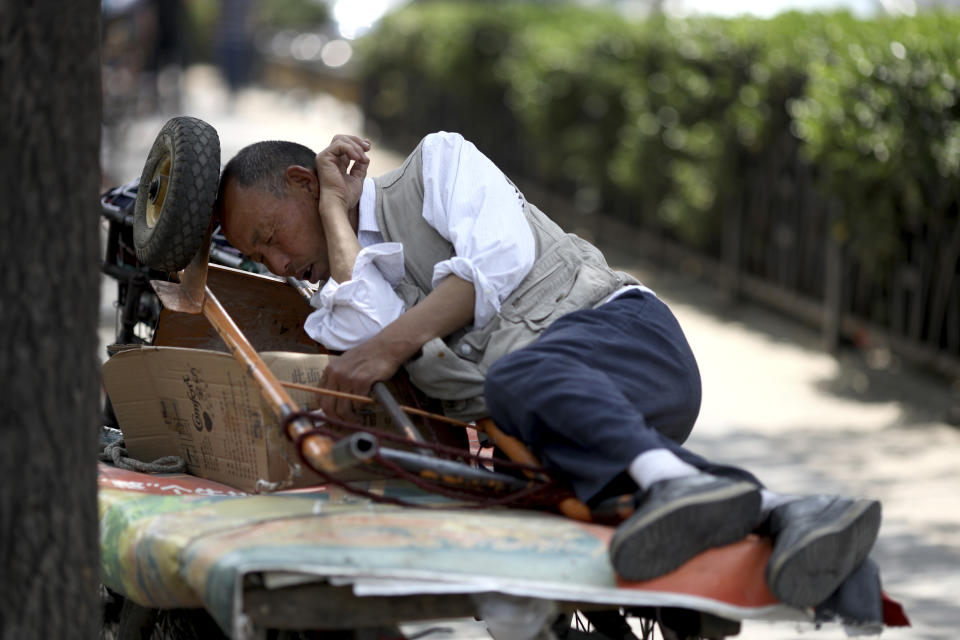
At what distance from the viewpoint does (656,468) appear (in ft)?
8.23

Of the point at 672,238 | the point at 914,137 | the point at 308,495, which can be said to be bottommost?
the point at 672,238

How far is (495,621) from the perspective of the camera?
7.80 ft

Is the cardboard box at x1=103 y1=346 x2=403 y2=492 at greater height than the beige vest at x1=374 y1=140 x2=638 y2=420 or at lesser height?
lesser

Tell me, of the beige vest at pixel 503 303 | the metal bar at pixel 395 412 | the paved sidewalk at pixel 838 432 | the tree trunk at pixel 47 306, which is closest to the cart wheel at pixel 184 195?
the beige vest at pixel 503 303

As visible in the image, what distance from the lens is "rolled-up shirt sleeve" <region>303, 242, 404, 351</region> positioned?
301 centimetres

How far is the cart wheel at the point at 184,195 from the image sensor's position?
299 centimetres

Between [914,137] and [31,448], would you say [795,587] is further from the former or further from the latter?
[914,137]

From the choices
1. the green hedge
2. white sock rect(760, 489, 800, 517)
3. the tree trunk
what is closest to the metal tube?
the tree trunk

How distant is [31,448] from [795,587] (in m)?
1.37

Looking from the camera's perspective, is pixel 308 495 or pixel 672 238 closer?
pixel 308 495

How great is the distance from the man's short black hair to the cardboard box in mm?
422

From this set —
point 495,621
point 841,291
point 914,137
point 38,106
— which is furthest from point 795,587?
point 841,291

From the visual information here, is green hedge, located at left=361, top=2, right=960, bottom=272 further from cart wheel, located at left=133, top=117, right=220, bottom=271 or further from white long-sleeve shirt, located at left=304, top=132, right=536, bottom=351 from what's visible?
cart wheel, located at left=133, top=117, right=220, bottom=271

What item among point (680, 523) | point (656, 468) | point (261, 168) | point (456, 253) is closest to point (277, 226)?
point (261, 168)
